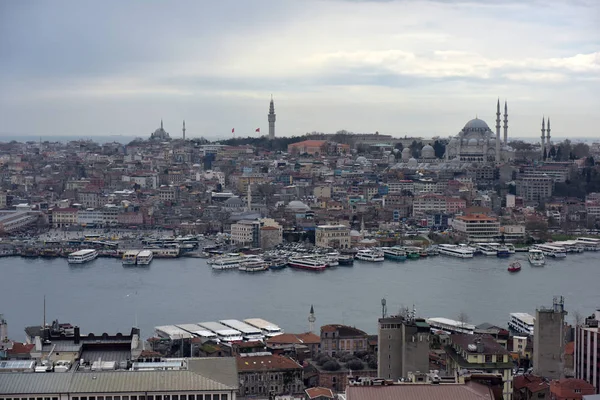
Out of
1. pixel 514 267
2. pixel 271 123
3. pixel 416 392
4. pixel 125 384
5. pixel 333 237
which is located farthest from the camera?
pixel 271 123

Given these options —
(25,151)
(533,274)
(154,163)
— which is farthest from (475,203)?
(25,151)

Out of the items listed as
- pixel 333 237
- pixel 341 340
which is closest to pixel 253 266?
pixel 333 237

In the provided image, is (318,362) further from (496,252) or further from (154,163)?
(154,163)

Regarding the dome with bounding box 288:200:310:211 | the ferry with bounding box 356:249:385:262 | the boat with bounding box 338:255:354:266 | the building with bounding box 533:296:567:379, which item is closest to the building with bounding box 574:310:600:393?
the building with bounding box 533:296:567:379

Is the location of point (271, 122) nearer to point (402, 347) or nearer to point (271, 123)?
point (271, 123)

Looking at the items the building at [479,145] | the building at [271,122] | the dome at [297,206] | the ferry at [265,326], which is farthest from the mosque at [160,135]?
the ferry at [265,326]

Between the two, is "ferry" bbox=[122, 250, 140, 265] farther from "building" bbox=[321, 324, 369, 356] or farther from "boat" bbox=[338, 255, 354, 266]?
"building" bbox=[321, 324, 369, 356]

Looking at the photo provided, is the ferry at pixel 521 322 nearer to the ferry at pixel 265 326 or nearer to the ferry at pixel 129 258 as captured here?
the ferry at pixel 265 326
